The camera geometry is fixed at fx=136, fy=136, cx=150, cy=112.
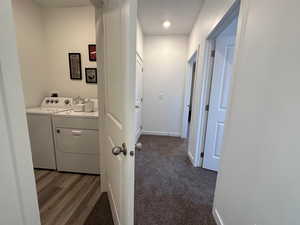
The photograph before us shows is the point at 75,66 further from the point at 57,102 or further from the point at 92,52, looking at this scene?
the point at 57,102

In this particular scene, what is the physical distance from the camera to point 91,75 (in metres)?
2.48

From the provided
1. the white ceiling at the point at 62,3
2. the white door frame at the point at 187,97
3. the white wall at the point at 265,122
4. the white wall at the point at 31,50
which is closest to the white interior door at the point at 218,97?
the white wall at the point at 265,122

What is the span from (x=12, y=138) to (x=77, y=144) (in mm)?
1545

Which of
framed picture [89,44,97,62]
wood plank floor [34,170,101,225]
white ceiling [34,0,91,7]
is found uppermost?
white ceiling [34,0,91,7]

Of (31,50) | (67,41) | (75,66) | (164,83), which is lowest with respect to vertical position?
(164,83)

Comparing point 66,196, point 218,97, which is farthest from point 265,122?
point 66,196

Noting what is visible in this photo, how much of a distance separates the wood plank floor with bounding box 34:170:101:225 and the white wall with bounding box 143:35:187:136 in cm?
228

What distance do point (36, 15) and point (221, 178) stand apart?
355cm

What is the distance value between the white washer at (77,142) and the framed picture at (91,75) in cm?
79

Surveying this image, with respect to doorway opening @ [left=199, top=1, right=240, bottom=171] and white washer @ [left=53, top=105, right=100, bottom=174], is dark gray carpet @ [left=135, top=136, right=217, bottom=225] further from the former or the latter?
white washer @ [left=53, top=105, right=100, bottom=174]

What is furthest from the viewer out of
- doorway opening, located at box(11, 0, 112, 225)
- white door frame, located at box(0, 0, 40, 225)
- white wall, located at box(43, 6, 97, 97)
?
white wall, located at box(43, 6, 97, 97)

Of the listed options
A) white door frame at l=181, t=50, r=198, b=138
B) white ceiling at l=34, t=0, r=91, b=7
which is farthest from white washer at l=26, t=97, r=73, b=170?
white door frame at l=181, t=50, r=198, b=138

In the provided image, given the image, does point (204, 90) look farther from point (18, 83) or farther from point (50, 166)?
point (50, 166)

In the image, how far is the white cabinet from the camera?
1.90 m
